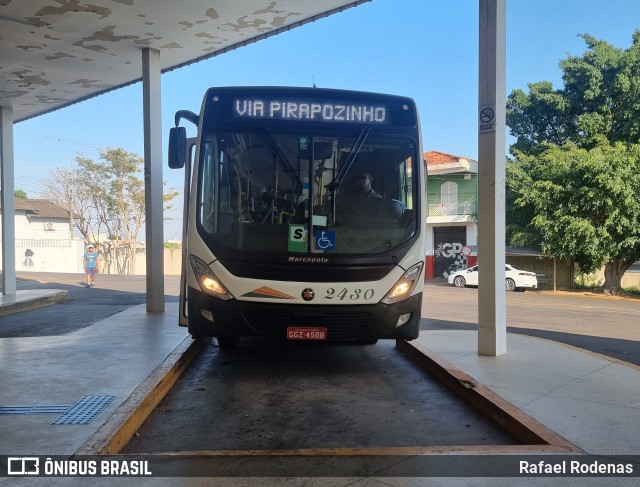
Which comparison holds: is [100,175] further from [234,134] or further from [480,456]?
[480,456]

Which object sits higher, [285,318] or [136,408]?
[285,318]

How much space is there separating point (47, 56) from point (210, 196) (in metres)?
7.29

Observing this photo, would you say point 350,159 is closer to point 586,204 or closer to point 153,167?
point 153,167

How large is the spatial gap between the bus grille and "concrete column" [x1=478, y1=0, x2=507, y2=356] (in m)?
1.99

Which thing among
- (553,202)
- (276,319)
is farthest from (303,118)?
(553,202)

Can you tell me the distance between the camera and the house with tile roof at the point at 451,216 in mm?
34188

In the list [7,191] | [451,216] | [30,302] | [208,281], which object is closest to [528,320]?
[208,281]

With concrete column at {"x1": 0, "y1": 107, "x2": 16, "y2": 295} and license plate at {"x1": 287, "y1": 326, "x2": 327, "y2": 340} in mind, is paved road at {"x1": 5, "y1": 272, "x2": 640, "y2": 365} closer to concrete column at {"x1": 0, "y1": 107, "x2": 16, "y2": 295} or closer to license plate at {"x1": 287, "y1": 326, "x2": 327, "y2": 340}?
concrete column at {"x1": 0, "y1": 107, "x2": 16, "y2": 295}

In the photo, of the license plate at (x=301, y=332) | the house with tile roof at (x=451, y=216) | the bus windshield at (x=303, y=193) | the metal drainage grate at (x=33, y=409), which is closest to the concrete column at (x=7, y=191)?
the bus windshield at (x=303, y=193)

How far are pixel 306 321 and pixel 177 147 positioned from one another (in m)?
2.73

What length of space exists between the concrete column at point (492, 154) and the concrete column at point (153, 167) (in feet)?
21.2

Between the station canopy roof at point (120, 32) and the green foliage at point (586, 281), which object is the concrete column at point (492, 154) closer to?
the station canopy roof at point (120, 32)

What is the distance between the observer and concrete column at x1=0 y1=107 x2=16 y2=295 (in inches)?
543

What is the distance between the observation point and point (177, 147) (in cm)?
648
